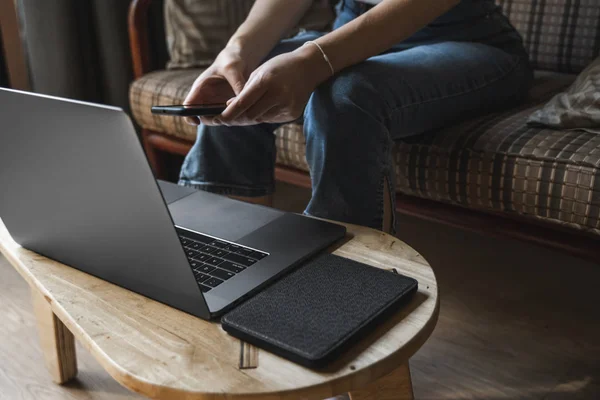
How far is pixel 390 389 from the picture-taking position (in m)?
0.70

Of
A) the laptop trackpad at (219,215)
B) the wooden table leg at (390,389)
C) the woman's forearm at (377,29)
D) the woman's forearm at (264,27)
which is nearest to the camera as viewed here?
the wooden table leg at (390,389)

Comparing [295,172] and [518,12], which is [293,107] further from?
[518,12]

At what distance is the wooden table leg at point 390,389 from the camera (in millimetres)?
677

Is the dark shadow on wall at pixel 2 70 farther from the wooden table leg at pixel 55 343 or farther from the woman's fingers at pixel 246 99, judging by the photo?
the woman's fingers at pixel 246 99

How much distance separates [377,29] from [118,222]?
1.73 feet

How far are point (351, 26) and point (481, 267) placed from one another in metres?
0.70

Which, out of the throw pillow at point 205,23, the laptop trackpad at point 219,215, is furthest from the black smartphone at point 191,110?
the throw pillow at point 205,23

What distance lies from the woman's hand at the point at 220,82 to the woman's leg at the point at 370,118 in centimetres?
14

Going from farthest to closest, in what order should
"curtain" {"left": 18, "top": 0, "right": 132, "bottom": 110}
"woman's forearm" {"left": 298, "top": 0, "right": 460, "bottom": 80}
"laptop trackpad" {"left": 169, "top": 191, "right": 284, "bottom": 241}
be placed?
"curtain" {"left": 18, "top": 0, "right": 132, "bottom": 110}
"woman's forearm" {"left": 298, "top": 0, "right": 460, "bottom": 80}
"laptop trackpad" {"left": 169, "top": 191, "right": 284, "bottom": 241}

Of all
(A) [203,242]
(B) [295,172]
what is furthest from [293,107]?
(B) [295,172]

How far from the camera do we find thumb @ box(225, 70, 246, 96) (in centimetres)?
99

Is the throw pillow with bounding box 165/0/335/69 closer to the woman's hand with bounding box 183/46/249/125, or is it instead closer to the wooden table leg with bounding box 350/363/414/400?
the woman's hand with bounding box 183/46/249/125

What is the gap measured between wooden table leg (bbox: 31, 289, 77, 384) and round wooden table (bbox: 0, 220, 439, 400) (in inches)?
10.6

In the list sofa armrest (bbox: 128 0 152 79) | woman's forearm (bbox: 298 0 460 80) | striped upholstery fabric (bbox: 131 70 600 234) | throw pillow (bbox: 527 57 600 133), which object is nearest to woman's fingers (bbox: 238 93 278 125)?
woman's forearm (bbox: 298 0 460 80)
